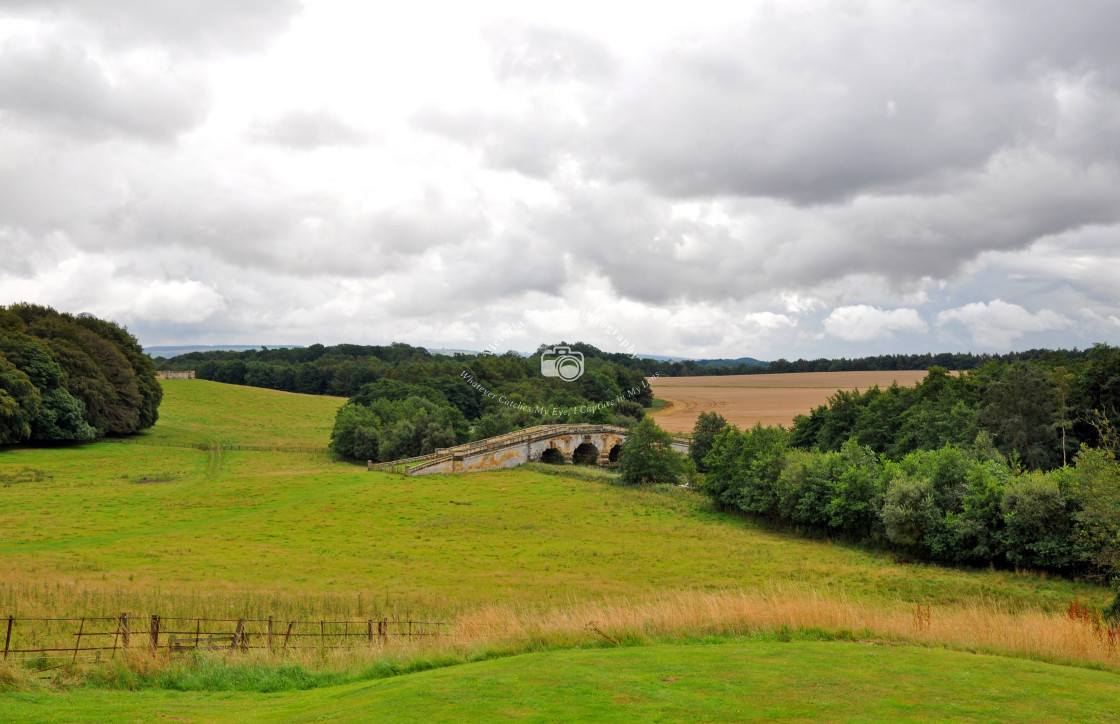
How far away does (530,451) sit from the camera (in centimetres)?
6353

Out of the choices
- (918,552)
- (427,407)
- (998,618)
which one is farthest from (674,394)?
(998,618)

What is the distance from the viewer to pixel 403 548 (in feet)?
107

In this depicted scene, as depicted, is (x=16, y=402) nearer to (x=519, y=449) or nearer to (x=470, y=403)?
(x=519, y=449)

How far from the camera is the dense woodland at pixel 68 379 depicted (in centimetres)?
5681

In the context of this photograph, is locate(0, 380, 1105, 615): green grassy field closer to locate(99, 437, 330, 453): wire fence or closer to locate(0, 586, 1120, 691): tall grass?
locate(0, 586, 1120, 691): tall grass

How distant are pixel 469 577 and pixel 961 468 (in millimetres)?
24989

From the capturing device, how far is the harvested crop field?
7738cm

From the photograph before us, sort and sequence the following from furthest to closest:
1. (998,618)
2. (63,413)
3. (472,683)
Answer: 1. (63,413)
2. (998,618)
3. (472,683)

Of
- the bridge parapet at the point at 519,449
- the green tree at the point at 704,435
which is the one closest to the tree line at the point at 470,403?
the bridge parapet at the point at 519,449

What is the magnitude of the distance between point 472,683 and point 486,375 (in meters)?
85.9

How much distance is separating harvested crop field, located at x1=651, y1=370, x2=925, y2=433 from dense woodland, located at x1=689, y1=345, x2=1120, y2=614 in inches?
471

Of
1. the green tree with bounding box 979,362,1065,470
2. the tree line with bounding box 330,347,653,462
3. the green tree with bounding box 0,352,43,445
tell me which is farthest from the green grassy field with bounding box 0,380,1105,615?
the green tree with bounding box 979,362,1065,470

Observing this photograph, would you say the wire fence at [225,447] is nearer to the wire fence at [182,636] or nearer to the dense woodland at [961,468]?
the dense woodland at [961,468]

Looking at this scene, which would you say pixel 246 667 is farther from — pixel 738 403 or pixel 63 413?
pixel 738 403
